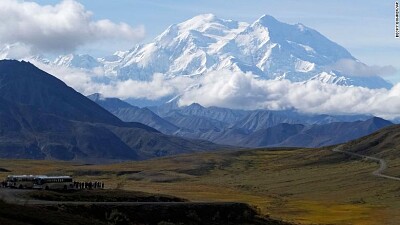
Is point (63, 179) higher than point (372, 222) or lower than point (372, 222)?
higher

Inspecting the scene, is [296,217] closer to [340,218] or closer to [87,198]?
[340,218]

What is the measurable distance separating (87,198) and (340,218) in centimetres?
5692

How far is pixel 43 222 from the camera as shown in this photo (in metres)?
57.3

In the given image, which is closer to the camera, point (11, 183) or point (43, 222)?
point (43, 222)

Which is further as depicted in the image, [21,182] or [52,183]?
[21,182]

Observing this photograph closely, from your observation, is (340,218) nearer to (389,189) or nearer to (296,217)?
(296,217)

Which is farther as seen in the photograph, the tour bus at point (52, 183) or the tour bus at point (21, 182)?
the tour bus at point (21, 182)

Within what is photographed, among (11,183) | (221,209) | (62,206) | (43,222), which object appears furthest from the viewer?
(11,183)

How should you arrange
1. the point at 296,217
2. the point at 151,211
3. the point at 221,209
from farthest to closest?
the point at 296,217 < the point at 221,209 < the point at 151,211

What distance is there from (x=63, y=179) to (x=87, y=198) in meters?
10.8

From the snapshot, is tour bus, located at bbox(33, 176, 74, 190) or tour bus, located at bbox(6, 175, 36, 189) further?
tour bus, located at bbox(6, 175, 36, 189)

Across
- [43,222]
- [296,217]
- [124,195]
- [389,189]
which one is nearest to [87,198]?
[124,195]

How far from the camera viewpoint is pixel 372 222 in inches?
4545

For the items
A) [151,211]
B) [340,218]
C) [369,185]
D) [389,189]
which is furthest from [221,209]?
[369,185]
